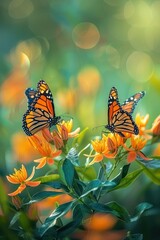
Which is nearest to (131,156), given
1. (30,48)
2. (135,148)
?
(135,148)

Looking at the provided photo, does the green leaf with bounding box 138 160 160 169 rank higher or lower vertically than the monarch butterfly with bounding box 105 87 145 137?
lower

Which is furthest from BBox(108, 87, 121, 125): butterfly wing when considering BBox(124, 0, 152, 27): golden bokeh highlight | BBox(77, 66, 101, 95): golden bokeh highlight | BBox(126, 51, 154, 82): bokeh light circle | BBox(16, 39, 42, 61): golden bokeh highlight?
BBox(124, 0, 152, 27): golden bokeh highlight

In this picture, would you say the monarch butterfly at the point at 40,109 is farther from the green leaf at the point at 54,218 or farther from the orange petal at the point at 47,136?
A: the green leaf at the point at 54,218

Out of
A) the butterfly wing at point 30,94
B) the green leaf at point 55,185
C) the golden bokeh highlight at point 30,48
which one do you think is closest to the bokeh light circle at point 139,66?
the golden bokeh highlight at point 30,48

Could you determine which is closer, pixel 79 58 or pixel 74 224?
pixel 74 224

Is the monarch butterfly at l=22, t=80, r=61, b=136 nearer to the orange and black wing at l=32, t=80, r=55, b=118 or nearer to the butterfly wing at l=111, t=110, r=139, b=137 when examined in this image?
the orange and black wing at l=32, t=80, r=55, b=118

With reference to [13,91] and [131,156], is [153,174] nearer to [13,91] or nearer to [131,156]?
[131,156]
